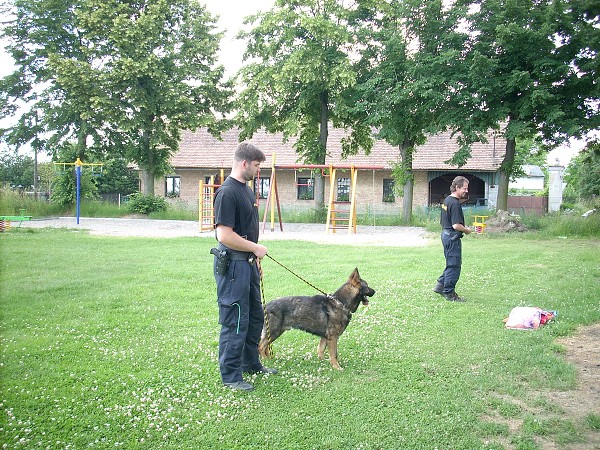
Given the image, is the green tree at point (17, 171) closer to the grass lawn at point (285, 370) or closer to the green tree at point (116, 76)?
the green tree at point (116, 76)

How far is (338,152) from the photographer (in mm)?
38562

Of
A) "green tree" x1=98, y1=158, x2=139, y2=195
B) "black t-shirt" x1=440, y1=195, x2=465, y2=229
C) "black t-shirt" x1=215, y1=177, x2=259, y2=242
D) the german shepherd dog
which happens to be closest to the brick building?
"green tree" x1=98, y1=158, x2=139, y2=195

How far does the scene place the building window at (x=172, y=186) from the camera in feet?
135

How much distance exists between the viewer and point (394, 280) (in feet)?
35.1

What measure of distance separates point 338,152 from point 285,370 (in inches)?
1330

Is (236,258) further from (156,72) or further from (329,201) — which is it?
(156,72)

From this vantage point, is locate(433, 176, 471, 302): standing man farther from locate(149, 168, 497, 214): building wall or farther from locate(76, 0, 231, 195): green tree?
locate(149, 168, 497, 214): building wall

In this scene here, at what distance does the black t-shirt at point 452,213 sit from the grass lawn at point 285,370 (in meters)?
1.35

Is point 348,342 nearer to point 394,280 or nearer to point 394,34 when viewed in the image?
point 394,280

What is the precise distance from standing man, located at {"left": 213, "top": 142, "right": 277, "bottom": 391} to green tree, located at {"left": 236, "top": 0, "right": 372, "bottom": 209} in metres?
21.2

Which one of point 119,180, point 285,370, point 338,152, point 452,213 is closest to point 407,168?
point 338,152

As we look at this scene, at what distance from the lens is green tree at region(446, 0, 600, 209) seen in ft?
72.2

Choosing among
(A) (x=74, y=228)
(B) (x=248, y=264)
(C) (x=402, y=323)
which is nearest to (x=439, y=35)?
(A) (x=74, y=228)

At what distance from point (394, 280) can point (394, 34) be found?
1816 cm
